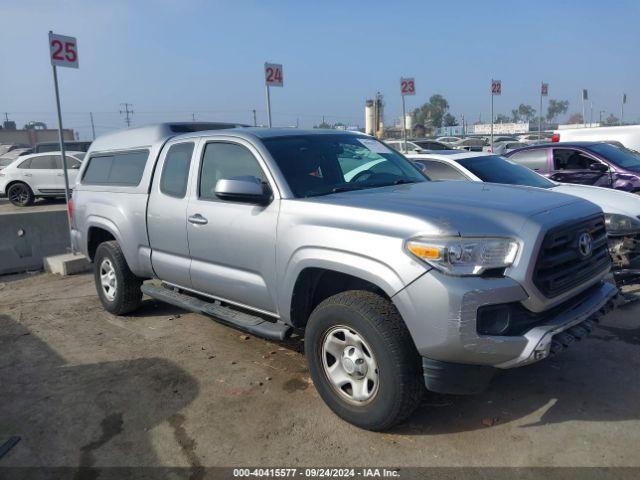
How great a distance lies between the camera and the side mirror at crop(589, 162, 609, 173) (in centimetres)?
920

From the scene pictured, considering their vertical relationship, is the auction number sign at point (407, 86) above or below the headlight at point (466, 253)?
above

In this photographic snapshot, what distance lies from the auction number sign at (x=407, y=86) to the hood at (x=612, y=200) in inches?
305

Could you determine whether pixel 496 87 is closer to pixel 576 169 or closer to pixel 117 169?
pixel 576 169

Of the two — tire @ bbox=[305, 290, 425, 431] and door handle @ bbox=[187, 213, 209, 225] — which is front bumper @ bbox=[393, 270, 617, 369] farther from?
door handle @ bbox=[187, 213, 209, 225]

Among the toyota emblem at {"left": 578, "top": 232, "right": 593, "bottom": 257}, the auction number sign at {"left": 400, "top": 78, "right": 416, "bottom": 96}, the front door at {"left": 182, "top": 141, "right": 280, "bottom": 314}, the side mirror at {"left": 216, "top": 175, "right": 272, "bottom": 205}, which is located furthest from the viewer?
the auction number sign at {"left": 400, "top": 78, "right": 416, "bottom": 96}

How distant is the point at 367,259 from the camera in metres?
3.19

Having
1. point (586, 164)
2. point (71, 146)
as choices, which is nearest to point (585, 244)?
point (586, 164)

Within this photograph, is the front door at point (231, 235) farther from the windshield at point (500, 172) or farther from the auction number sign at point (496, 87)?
the auction number sign at point (496, 87)

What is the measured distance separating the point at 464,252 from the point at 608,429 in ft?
4.97

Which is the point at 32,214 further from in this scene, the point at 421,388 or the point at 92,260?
the point at 421,388

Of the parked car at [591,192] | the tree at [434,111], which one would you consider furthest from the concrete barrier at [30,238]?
the tree at [434,111]

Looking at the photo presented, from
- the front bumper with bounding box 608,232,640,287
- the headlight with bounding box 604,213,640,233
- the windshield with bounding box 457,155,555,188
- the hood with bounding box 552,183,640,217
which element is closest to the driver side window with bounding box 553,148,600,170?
the windshield with bounding box 457,155,555,188

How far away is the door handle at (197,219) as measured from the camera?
14.5 ft

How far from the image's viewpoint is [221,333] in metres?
5.41
